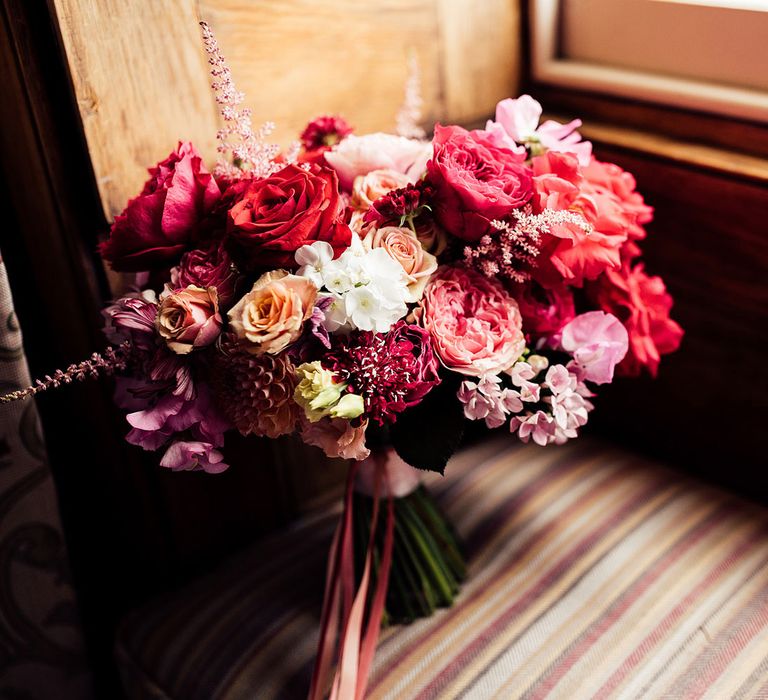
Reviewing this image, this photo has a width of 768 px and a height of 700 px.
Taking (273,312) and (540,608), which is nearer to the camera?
(273,312)

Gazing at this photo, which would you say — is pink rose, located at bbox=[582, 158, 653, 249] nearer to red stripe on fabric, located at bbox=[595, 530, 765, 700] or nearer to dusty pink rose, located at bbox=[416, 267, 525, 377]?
dusty pink rose, located at bbox=[416, 267, 525, 377]

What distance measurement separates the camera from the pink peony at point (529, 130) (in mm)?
785

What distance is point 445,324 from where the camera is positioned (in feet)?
2.28

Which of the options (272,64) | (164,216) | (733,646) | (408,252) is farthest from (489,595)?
(272,64)

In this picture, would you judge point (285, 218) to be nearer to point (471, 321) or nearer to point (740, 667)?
point (471, 321)

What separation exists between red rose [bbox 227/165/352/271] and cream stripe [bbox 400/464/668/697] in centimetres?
49

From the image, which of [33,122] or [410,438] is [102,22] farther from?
[410,438]

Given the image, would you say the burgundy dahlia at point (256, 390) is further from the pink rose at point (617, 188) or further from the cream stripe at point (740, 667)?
the cream stripe at point (740, 667)

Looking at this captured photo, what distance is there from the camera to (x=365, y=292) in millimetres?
644

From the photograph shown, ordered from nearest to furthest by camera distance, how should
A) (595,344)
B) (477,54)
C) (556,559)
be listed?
(595,344) → (556,559) → (477,54)

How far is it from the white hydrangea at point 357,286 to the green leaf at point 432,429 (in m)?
0.11

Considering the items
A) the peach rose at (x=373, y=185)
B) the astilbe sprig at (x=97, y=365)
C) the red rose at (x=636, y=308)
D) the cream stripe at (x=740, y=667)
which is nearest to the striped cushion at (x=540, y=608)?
the cream stripe at (x=740, y=667)

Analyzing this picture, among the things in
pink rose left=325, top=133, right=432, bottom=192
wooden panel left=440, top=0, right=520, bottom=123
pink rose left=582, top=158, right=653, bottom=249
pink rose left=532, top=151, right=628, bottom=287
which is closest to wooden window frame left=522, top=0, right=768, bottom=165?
wooden panel left=440, top=0, right=520, bottom=123

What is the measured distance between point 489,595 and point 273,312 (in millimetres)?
510
